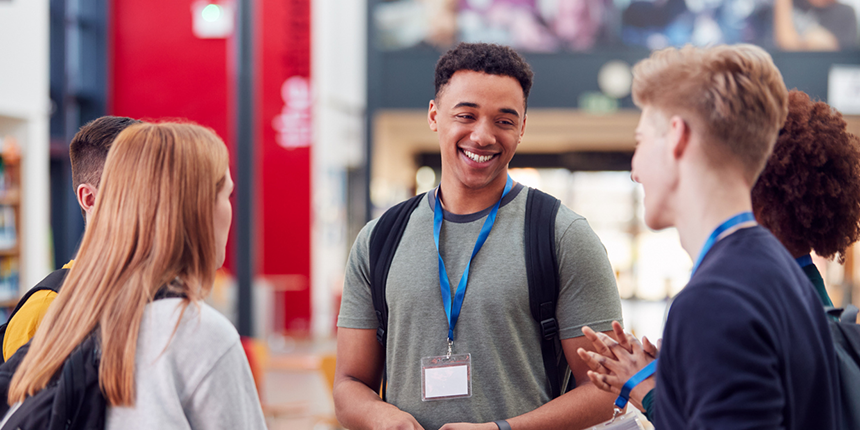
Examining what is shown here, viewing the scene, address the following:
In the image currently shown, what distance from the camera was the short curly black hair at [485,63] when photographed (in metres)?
1.68

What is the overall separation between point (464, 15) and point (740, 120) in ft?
26.5

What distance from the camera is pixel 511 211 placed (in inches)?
66.4

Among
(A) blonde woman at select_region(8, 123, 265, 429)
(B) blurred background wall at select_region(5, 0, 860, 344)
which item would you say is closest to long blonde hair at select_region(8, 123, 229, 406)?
(A) blonde woman at select_region(8, 123, 265, 429)

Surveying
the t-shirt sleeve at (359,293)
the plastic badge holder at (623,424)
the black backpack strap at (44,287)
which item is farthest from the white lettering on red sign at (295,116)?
the plastic badge holder at (623,424)

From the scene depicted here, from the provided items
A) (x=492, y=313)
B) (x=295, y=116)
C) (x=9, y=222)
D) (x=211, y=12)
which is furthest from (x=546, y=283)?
(x=211, y=12)

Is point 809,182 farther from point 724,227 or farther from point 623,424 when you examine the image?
point 623,424

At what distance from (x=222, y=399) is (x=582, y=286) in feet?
2.78

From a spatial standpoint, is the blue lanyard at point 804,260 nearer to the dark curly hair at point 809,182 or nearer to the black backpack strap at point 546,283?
the dark curly hair at point 809,182

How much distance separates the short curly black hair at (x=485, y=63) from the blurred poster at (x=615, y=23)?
682 cm

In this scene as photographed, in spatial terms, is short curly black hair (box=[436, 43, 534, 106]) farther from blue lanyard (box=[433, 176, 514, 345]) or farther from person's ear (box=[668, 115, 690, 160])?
person's ear (box=[668, 115, 690, 160])

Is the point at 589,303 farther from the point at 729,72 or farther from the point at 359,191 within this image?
the point at 359,191

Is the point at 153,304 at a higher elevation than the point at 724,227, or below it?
below

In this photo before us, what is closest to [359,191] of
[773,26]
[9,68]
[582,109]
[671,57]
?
[582,109]

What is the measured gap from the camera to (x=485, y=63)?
167 centimetres
